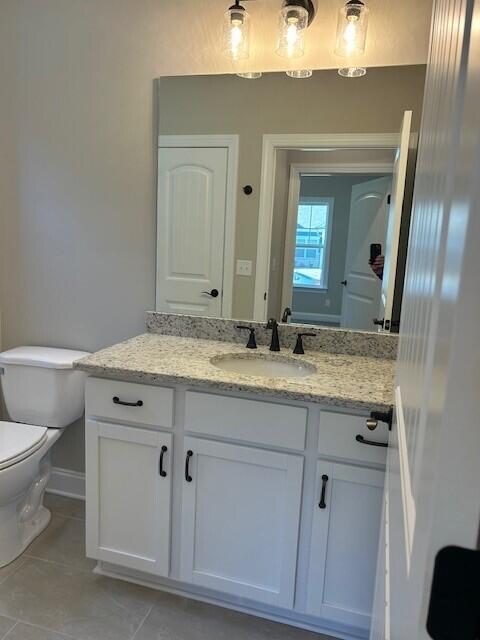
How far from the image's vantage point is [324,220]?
1.71 m

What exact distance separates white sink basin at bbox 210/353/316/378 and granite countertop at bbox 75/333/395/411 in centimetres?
2

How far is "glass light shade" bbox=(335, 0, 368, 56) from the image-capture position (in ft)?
5.24

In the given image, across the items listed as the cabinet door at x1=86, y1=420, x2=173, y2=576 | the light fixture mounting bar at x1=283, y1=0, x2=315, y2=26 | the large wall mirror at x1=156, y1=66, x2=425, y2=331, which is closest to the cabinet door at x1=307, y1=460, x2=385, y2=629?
the cabinet door at x1=86, y1=420, x2=173, y2=576

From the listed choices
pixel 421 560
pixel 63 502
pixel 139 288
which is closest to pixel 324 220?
pixel 139 288

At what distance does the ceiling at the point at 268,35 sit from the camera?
1630mm

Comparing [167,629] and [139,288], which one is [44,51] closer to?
[139,288]

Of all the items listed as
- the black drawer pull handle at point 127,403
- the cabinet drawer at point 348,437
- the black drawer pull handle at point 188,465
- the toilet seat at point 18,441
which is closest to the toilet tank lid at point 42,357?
the toilet seat at point 18,441

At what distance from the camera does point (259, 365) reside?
71.3 inches

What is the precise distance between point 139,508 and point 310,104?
5.41 ft

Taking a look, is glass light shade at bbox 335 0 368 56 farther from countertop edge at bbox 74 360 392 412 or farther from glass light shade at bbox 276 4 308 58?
countertop edge at bbox 74 360 392 412

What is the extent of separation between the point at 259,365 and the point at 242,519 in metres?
0.58

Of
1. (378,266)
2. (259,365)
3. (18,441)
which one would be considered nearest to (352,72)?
(378,266)

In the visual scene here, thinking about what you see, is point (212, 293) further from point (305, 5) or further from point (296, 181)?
point (305, 5)

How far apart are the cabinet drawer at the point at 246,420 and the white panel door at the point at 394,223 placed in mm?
612
